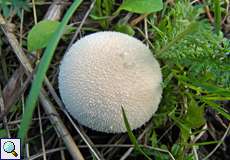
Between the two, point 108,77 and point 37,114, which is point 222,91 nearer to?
point 108,77

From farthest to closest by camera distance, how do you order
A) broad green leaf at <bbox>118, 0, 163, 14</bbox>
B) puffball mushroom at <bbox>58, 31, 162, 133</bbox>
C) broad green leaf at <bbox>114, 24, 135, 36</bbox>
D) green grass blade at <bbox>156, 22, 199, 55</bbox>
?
broad green leaf at <bbox>114, 24, 135, 36</bbox>
broad green leaf at <bbox>118, 0, 163, 14</bbox>
puffball mushroom at <bbox>58, 31, 162, 133</bbox>
green grass blade at <bbox>156, 22, 199, 55</bbox>

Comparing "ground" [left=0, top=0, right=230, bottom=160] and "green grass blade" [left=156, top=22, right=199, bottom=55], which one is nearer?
"green grass blade" [left=156, top=22, right=199, bottom=55]

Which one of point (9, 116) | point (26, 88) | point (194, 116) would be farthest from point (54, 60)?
point (194, 116)

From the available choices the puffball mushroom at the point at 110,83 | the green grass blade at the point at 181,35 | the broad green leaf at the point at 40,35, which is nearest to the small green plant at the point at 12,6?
the broad green leaf at the point at 40,35

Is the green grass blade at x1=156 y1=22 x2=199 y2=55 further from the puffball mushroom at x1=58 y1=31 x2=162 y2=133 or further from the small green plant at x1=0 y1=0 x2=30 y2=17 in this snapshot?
the small green plant at x1=0 y1=0 x2=30 y2=17

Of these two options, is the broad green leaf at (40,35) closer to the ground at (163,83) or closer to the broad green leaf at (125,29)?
the ground at (163,83)

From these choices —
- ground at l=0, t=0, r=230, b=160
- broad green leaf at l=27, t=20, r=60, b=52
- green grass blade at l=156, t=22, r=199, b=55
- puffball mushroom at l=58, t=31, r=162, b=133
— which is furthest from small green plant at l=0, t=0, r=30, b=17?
green grass blade at l=156, t=22, r=199, b=55

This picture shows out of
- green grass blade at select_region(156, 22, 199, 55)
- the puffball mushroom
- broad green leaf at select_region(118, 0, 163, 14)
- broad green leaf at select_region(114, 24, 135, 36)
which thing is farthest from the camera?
broad green leaf at select_region(114, 24, 135, 36)

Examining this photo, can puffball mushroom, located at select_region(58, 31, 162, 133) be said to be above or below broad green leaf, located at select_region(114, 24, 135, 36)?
below
